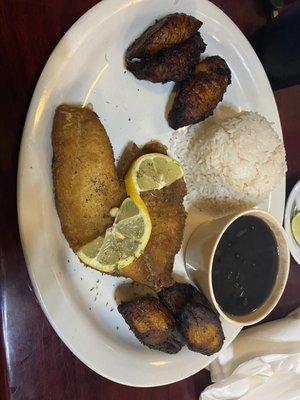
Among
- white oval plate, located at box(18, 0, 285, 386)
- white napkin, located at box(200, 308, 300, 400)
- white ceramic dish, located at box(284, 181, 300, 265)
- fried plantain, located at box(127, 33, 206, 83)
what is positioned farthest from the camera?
white ceramic dish, located at box(284, 181, 300, 265)

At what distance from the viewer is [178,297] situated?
1.49 m

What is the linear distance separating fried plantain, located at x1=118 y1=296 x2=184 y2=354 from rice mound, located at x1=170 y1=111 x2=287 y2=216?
34cm

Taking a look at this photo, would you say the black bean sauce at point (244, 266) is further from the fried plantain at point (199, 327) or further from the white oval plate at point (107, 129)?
the white oval plate at point (107, 129)

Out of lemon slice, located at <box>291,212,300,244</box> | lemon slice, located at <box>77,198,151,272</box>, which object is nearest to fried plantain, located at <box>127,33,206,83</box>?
lemon slice, located at <box>77,198,151,272</box>

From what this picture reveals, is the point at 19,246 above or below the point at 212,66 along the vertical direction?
below

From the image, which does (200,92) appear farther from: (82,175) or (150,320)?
(150,320)

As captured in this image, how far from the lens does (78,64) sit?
1.32 meters

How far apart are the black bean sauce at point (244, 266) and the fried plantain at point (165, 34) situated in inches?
19.7

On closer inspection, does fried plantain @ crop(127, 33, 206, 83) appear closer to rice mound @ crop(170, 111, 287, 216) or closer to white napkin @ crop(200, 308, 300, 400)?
rice mound @ crop(170, 111, 287, 216)

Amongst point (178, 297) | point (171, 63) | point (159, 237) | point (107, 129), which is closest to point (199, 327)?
point (178, 297)

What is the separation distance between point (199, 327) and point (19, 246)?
0.53m

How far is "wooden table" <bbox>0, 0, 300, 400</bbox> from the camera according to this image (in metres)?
1.25

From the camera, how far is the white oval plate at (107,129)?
1.24m

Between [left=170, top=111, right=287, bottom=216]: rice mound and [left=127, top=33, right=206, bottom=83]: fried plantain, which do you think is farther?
[left=170, top=111, right=287, bottom=216]: rice mound
